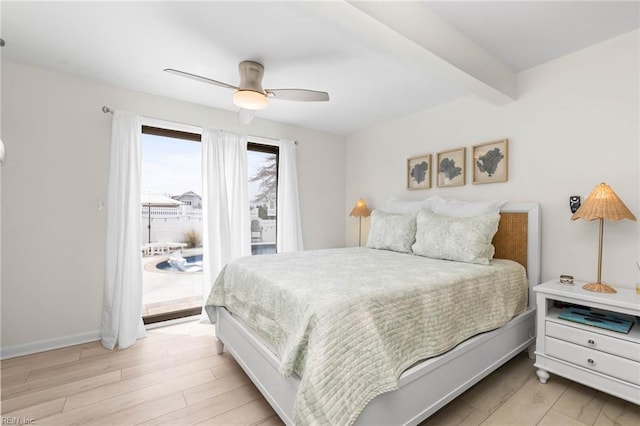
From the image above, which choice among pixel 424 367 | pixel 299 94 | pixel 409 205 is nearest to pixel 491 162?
pixel 409 205

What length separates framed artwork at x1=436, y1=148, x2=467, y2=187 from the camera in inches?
117

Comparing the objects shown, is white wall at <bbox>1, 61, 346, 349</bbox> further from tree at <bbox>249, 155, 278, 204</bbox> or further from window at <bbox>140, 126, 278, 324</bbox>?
tree at <bbox>249, 155, 278, 204</bbox>

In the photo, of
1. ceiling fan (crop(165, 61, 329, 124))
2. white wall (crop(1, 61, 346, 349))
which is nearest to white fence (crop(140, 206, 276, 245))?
white wall (crop(1, 61, 346, 349))

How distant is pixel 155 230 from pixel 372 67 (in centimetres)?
286

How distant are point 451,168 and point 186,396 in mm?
3103

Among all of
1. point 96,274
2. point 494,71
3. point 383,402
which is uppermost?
point 494,71

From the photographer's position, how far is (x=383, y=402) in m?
1.29

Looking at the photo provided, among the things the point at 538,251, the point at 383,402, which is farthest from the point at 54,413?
the point at 538,251

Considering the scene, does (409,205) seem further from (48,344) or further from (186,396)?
(48,344)

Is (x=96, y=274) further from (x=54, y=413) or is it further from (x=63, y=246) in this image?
(x=54, y=413)

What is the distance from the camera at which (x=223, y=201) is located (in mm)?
3248

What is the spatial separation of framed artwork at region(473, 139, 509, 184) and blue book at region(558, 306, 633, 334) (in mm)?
1197

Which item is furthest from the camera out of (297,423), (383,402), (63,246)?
(63,246)

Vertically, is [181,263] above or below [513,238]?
below
